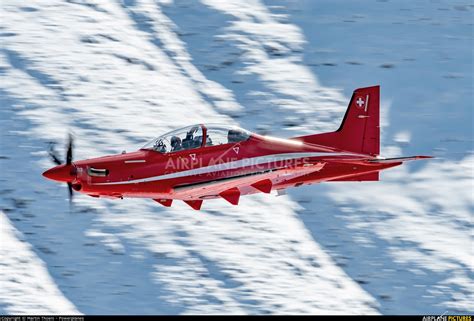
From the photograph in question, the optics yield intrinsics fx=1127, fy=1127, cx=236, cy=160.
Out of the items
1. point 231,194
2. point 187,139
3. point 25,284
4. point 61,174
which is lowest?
point 25,284

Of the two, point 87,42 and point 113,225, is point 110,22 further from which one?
point 113,225

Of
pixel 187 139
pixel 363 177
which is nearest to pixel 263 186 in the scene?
pixel 187 139

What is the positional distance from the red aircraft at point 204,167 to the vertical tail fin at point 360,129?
774 millimetres

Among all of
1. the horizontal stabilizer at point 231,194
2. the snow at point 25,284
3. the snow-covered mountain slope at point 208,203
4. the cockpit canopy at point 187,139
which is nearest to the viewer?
the cockpit canopy at point 187,139

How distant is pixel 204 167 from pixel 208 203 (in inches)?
294

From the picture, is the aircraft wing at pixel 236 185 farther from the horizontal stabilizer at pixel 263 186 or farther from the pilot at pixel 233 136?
the pilot at pixel 233 136

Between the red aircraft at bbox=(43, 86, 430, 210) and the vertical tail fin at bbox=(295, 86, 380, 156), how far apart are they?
774 millimetres

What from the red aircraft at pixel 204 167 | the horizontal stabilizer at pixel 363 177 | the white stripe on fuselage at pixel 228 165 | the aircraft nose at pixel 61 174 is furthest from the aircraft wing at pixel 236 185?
the aircraft nose at pixel 61 174

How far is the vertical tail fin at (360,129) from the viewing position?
3269 cm

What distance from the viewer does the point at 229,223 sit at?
36.3m

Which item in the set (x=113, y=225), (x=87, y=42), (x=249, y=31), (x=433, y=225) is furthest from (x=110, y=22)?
(x=433, y=225)

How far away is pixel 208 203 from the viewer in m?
37.4

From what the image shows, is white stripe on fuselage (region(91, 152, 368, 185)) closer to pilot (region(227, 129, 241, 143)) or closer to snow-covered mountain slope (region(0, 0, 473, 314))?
pilot (region(227, 129, 241, 143))

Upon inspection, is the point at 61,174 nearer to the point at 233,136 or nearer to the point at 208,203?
the point at 233,136
